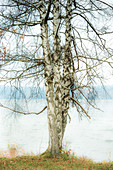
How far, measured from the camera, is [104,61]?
7555 millimetres

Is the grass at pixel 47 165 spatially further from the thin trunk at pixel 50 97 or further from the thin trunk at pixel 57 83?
the thin trunk at pixel 57 83

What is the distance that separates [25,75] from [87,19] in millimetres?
4023

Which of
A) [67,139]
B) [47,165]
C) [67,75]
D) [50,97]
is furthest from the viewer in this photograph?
[67,139]

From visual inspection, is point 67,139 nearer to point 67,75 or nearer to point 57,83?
point 67,75

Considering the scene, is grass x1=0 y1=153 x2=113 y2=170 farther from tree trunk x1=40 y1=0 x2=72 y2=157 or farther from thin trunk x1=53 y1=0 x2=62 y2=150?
thin trunk x1=53 y1=0 x2=62 y2=150

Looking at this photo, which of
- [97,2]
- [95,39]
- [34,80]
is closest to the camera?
[34,80]

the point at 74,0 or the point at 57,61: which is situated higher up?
the point at 74,0

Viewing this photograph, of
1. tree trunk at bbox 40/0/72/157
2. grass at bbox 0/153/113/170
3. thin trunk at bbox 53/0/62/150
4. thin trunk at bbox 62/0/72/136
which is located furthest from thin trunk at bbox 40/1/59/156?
thin trunk at bbox 62/0/72/136

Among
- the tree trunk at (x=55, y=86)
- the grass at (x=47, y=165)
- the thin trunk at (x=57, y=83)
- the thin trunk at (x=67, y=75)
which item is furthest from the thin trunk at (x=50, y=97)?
Answer: the thin trunk at (x=67, y=75)

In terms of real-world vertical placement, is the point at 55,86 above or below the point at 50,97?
above

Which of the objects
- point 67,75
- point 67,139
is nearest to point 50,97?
point 67,75

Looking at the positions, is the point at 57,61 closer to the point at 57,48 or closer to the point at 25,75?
the point at 57,48

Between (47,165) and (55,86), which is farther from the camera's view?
(55,86)

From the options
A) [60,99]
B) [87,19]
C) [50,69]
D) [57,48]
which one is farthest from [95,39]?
[60,99]
